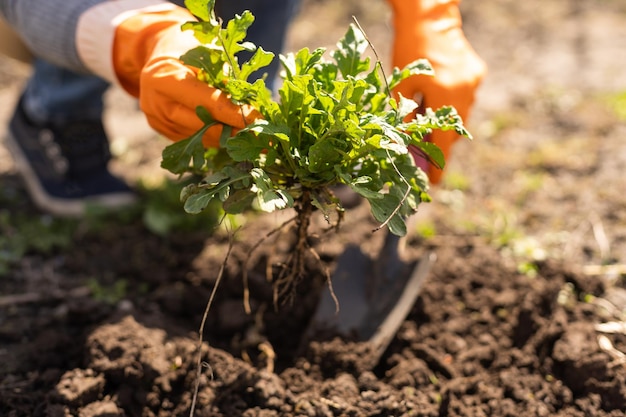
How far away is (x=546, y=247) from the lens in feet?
8.54

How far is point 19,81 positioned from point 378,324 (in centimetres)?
285

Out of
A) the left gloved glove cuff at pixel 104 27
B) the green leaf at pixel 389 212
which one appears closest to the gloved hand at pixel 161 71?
the left gloved glove cuff at pixel 104 27

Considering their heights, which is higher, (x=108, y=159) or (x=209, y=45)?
(x=209, y=45)

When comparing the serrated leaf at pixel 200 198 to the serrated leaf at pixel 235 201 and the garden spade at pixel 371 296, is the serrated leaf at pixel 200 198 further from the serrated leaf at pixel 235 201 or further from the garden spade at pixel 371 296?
the garden spade at pixel 371 296

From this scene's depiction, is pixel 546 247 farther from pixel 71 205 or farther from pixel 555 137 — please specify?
pixel 71 205

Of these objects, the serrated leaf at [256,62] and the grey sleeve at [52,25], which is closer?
the serrated leaf at [256,62]

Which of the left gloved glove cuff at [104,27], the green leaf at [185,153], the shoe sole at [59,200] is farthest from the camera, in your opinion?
the shoe sole at [59,200]

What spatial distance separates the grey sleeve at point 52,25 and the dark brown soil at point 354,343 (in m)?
0.80

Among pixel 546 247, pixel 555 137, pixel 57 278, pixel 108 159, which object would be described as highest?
pixel 555 137

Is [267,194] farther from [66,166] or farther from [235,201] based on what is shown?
[66,166]

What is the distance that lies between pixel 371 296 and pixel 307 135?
806 mm

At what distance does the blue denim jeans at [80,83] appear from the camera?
263 cm

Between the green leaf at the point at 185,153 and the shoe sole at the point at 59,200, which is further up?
the green leaf at the point at 185,153

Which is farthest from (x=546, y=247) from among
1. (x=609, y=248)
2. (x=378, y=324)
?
(x=378, y=324)
